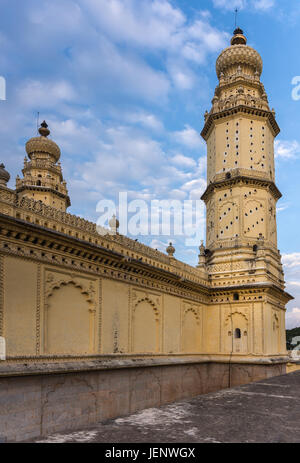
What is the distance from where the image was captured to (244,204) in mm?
20656

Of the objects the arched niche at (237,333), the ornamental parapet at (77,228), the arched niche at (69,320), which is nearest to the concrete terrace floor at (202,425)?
the arched niche at (69,320)

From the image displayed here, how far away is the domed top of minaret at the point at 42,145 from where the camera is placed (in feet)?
105

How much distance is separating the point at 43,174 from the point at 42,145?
7.94ft

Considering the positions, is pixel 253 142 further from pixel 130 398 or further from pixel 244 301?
pixel 130 398

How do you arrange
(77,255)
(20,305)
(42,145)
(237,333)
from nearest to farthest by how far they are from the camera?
(20,305), (77,255), (237,333), (42,145)

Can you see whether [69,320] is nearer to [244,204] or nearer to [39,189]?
[244,204]

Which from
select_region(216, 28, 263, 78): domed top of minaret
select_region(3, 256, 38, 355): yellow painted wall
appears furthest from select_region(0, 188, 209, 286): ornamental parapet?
select_region(216, 28, 263, 78): domed top of minaret

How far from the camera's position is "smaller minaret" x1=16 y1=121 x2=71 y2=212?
31.0 meters

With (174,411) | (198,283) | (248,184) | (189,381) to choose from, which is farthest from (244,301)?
(174,411)

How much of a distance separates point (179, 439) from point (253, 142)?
1956 cm

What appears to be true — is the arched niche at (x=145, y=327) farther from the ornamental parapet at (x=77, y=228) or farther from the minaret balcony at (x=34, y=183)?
the minaret balcony at (x=34, y=183)

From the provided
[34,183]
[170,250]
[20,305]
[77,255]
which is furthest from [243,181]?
[34,183]

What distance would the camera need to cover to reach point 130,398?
13.3 meters

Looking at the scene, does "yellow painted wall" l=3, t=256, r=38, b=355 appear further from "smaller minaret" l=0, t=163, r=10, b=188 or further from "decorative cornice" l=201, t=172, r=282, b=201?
"decorative cornice" l=201, t=172, r=282, b=201
